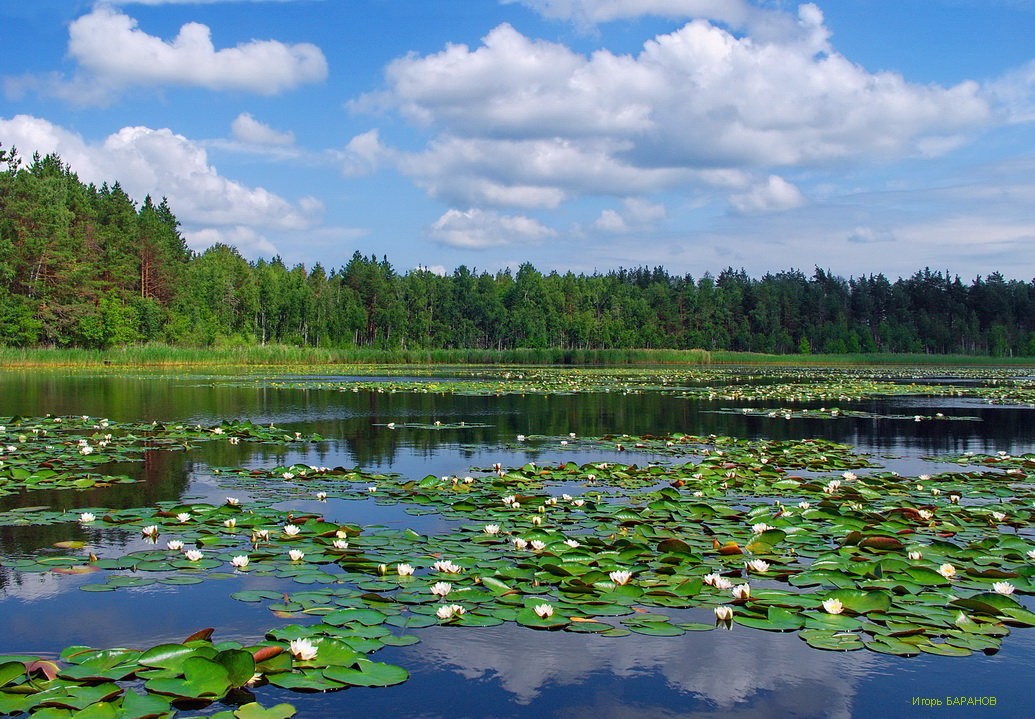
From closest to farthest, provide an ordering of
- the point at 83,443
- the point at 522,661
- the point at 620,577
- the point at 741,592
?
the point at 522,661 < the point at 741,592 < the point at 620,577 < the point at 83,443

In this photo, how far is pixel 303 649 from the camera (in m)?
3.87

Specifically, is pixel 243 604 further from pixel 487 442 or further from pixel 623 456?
pixel 487 442

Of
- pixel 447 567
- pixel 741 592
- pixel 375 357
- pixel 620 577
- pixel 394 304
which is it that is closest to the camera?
pixel 741 592

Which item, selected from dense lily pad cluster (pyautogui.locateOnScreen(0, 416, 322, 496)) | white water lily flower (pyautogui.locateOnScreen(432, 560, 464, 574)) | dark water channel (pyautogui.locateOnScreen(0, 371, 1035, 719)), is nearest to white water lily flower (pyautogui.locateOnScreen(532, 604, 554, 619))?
dark water channel (pyautogui.locateOnScreen(0, 371, 1035, 719))

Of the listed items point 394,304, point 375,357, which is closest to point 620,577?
point 375,357

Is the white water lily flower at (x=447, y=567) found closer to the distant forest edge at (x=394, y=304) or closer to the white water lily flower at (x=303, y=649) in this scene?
the white water lily flower at (x=303, y=649)

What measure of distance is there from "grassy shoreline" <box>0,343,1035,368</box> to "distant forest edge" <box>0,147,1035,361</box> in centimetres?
65

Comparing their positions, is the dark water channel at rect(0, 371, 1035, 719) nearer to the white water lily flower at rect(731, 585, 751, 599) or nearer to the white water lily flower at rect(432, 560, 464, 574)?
the white water lily flower at rect(731, 585, 751, 599)

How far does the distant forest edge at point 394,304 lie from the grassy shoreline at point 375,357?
0.65m

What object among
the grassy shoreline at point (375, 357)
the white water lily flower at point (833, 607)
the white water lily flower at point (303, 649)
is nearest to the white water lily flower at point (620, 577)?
the white water lily flower at point (833, 607)

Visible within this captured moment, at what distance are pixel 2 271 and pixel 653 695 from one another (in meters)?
55.3

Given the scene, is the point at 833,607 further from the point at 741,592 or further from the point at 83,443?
the point at 83,443

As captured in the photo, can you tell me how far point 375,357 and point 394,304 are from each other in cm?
2887

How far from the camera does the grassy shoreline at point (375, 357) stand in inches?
1848
